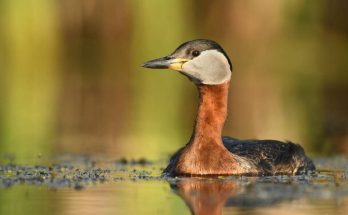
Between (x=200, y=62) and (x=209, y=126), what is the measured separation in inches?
28.0

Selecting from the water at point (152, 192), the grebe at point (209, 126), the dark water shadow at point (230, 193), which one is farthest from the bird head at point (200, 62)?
the dark water shadow at point (230, 193)

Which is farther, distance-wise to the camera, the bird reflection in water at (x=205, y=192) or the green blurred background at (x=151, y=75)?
the green blurred background at (x=151, y=75)

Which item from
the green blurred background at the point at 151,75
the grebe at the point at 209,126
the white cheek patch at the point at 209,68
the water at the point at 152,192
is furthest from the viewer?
the green blurred background at the point at 151,75

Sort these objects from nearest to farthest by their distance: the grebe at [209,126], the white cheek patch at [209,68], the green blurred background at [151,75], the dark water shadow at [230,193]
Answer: the dark water shadow at [230,193]
the grebe at [209,126]
the white cheek patch at [209,68]
the green blurred background at [151,75]

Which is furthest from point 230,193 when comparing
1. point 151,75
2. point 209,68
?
point 151,75

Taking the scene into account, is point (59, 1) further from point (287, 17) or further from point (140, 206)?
point (140, 206)

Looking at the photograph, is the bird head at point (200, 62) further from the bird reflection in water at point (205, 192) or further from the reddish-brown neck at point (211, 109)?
the bird reflection in water at point (205, 192)

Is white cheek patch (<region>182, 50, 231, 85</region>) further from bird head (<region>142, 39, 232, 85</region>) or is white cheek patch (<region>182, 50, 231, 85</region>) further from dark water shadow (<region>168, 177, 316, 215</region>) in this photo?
dark water shadow (<region>168, 177, 316, 215</region>)

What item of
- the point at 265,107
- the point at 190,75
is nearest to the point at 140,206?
the point at 190,75

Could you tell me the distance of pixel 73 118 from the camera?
1784 centimetres

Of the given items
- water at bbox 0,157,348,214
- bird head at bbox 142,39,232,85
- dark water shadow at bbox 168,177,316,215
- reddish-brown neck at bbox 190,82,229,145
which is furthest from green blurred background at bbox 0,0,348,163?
dark water shadow at bbox 168,177,316,215

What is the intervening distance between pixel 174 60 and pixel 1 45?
1502cm

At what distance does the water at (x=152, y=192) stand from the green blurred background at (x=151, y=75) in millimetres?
1681

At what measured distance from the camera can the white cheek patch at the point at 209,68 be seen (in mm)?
11703
